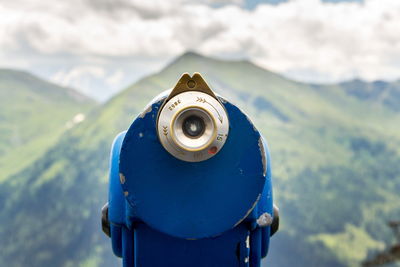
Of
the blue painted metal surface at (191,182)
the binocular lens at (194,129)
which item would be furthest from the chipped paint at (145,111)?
the binocular lens at (194,129)

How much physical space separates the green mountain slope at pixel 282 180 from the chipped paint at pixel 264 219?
31813mm

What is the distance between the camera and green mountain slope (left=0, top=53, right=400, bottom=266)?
1478 inches

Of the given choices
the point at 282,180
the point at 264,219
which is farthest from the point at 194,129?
the point at 282,180

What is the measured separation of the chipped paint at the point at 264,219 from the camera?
185 centimetres

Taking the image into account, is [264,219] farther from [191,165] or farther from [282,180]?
[282,180]

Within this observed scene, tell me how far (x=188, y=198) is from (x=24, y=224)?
41.2 m

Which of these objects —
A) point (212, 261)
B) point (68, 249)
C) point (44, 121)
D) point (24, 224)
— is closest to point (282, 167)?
point (68, 249)

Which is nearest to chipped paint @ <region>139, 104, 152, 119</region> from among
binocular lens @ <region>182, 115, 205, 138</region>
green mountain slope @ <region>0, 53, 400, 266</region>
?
binocular lens @ <region>182, 115, 205, 138</region>

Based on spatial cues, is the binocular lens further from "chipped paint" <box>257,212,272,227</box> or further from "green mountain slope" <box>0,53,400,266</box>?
"green mountain slope" <box>0,53,400,266</box>

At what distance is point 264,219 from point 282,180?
141ft

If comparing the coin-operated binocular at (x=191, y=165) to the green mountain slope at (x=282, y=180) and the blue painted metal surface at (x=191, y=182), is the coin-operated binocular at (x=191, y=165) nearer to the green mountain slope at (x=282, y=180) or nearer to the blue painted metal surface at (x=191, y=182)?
the blue painted metal surface at (x=191, y=182)

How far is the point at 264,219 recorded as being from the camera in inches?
73.2

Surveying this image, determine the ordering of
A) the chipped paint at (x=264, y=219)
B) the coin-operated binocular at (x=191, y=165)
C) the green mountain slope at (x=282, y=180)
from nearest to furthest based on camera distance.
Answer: the coin-operated binocular at (x=191, y=165), the chipped paint at (x=264, y=219), the green mountain slope at (x=282, y=180)

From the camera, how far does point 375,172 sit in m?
49.7
